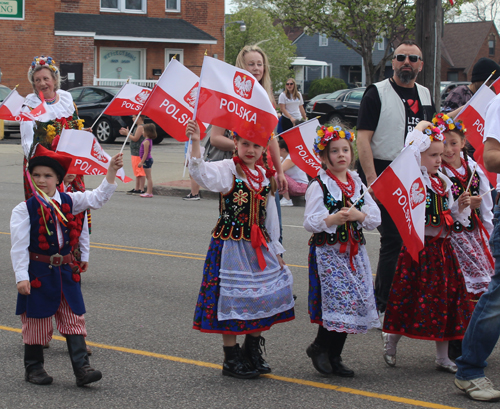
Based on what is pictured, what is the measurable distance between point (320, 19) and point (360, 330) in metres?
23.9

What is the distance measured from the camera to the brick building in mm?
29594

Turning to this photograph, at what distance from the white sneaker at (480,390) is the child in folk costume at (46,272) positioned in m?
2.11

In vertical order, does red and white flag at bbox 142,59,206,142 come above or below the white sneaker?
above

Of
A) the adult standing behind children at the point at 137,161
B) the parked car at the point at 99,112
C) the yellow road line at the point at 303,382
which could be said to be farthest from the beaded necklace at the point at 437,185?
the parked car at the point at 99,112

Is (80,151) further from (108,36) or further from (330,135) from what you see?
Answer: (108,36)

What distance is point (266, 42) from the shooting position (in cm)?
5425

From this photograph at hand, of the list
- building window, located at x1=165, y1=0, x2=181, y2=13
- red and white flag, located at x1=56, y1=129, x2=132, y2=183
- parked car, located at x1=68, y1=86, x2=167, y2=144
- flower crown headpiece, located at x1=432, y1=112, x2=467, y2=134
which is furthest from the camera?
building window, located at x1=165, y1=0, x2=181, y2=13

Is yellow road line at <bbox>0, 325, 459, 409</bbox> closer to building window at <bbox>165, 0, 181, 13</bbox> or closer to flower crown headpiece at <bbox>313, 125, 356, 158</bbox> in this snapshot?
flower crown headpiece at <bbox>313, 125, 356, 158</bbox>

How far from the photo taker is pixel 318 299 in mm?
4445

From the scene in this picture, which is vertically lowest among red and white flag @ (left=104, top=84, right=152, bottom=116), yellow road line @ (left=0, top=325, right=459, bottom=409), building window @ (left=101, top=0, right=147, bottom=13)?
yellow road line @ (left=0, top=325, right=459, bottom=409)

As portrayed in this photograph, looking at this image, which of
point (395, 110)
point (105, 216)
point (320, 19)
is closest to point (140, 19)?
point (320, 19)

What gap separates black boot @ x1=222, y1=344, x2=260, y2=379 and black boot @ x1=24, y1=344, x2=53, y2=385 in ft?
3.52

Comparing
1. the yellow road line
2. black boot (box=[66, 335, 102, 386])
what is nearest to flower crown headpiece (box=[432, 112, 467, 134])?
the yellow road line

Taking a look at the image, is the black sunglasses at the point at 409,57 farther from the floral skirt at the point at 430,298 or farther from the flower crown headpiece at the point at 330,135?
the floral skirt at the point at 430,298
